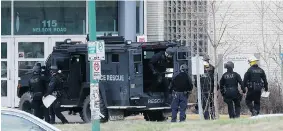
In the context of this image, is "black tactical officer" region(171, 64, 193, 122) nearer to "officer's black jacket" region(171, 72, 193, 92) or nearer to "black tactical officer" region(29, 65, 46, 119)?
"officer's black jacket" region(171, 72, 193, 92)

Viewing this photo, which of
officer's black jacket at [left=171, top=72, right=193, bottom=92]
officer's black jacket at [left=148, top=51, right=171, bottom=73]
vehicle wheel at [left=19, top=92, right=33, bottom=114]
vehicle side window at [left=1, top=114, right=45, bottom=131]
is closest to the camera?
vehicle side window at [left=1, top=114, right=45, bottom=131]

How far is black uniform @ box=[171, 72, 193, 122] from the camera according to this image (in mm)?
16703

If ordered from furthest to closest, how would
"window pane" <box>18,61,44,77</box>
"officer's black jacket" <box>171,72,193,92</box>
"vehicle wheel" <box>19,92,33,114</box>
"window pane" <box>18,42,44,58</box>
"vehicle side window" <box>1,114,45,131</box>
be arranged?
"window pane" <box>18,42,44,58</box>
"window pane" <box>18,61,44,77</box>
"vehicle wheel" <box>19,92,33,114</box>
"officer's black jacket" <box>171,72,193,92</box>
"vehicle side window" <box>1,114,45,131</box>

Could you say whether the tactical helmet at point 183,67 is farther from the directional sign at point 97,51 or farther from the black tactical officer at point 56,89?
the directional sign at point 97,51

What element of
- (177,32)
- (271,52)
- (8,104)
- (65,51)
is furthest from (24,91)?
(271,52)

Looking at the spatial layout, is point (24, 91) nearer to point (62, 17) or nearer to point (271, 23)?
point (62, 17)

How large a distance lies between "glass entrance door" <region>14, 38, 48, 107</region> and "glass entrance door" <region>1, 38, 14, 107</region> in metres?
0.22

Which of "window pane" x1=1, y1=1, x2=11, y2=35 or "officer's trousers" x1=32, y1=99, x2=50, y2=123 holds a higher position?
"window pane" x1=1, y1=1, x2=11, y2=35

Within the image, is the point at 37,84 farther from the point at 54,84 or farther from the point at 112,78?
the point at 112,78

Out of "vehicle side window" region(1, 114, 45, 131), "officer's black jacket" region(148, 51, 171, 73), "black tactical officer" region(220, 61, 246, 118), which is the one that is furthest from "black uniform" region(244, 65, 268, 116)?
"vehicle side window" region(1, 114, 45, 131)

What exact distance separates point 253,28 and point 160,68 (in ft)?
26.9

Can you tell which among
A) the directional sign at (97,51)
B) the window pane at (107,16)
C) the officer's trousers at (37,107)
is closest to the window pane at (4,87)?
the window pane at (107,16)

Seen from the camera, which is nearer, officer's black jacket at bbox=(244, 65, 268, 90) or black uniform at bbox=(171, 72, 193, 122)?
black uniform at bbox=(171, 72, 193, 122)

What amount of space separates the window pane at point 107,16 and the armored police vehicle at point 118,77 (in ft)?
22.6
